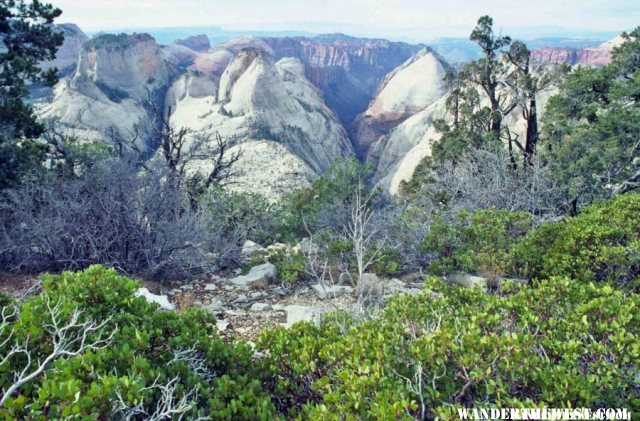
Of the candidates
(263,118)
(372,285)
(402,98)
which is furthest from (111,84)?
(372,285)

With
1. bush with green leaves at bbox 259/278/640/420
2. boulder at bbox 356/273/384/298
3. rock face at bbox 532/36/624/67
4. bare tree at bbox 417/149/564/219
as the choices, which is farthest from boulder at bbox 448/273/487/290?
rock face at bbox 532/36/624/67

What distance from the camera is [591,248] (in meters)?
6.94

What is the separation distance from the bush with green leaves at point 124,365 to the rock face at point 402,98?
7368cm

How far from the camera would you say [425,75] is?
85250mm

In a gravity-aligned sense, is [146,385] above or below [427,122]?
above

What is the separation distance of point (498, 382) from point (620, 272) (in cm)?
478

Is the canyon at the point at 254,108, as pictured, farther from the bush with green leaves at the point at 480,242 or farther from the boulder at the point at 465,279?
the boulder at the point at 465,279

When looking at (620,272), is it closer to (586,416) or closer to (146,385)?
(586,416)

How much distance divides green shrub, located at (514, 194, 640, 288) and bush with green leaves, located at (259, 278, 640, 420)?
7.82ft

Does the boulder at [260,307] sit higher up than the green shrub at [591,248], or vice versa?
the green shrub at [591,248]

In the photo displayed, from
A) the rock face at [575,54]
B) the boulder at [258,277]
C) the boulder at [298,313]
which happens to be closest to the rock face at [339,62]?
the rock face at [575,54]

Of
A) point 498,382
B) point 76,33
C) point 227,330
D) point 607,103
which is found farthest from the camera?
point 76,33

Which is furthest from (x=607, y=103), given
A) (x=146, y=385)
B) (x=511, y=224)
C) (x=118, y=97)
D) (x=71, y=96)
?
(x=118, y=97)

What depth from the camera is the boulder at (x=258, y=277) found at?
26.7 ft
